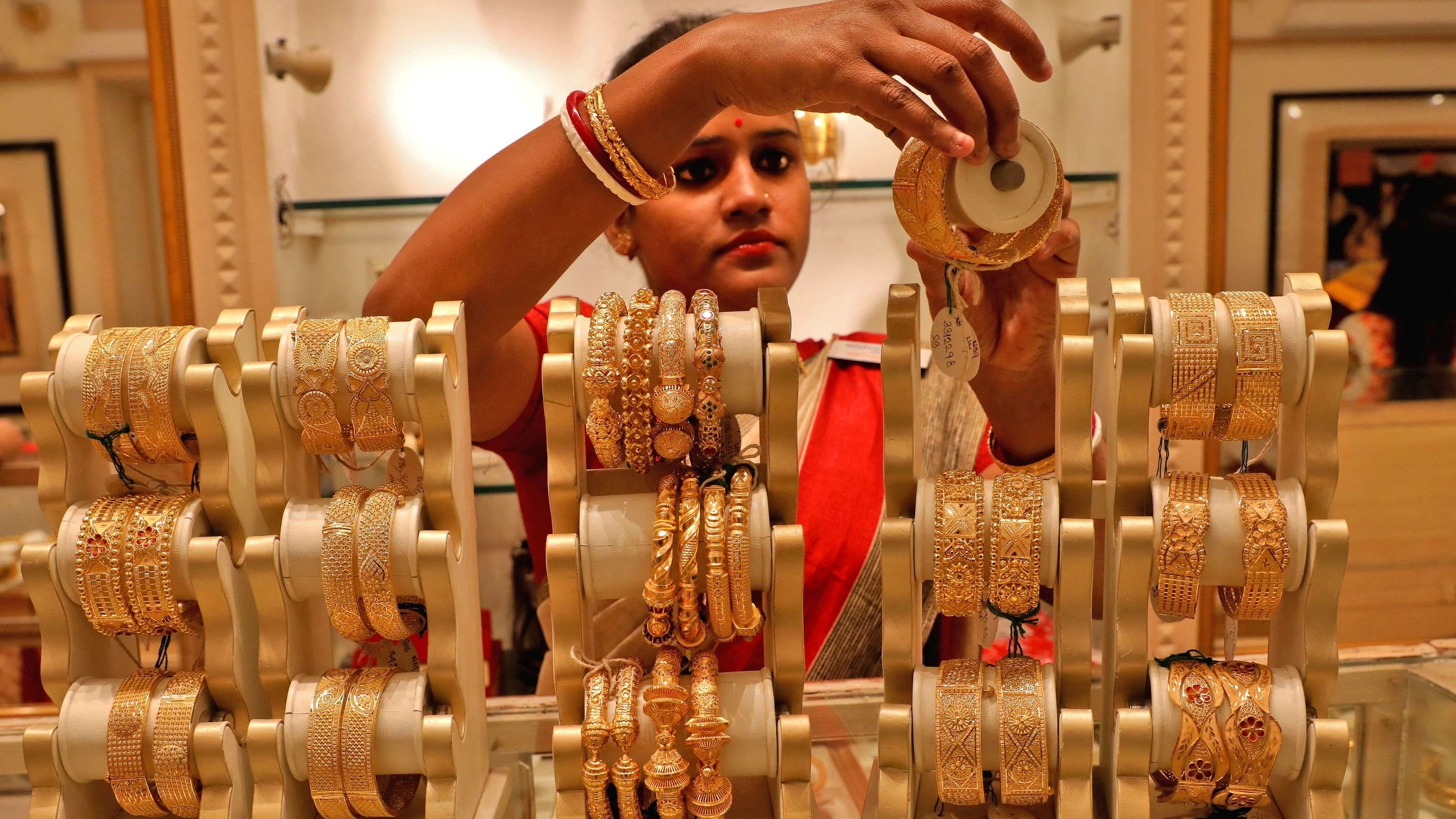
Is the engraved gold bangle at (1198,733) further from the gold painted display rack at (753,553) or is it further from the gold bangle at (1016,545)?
the gold painted display rack at (753,553)

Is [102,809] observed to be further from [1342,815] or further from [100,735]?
[1342,815]

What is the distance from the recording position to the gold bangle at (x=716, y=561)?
A: 598mm

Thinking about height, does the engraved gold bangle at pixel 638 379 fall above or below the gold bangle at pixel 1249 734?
above

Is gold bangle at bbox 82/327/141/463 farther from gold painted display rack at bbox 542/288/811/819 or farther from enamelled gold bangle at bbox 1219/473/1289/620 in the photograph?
enamelled gold bangle at bbox 1219/473/1289/620

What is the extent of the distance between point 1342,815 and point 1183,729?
111 mm

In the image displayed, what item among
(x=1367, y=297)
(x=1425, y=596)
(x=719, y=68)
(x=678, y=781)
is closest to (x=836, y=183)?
(x=719, y=68)

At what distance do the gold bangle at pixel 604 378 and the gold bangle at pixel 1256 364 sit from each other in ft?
1.20

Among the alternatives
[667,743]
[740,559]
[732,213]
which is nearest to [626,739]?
[667,743]

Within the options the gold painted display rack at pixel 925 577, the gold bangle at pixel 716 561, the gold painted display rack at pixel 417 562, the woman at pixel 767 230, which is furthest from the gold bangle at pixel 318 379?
the gold painted display rack at pixel 925 577

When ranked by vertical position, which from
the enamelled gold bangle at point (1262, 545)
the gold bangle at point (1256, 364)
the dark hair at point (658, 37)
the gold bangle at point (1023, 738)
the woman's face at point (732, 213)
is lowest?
the gold bangle at point (1023, 738)

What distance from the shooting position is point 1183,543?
0.61 meters

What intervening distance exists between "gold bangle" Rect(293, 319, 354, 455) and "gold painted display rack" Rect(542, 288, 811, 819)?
0.13 meters

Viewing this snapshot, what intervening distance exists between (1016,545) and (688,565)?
19 cm

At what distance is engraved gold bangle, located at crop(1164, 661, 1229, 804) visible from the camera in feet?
2.04
